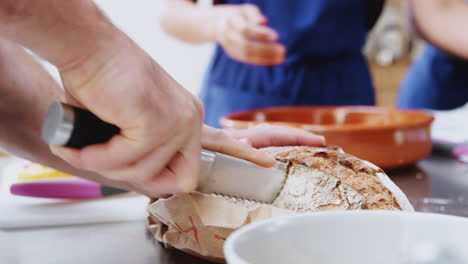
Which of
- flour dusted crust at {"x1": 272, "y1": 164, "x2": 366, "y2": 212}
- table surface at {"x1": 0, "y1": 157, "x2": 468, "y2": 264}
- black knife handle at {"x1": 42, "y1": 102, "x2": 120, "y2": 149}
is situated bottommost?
table surface at {"x1": 0, "y1": 157, "x2": 468, "y2": 264}

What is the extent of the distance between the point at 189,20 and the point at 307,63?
338 millimetres

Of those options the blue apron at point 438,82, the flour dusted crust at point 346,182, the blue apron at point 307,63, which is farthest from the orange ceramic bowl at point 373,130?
the blue apron at point 438,82

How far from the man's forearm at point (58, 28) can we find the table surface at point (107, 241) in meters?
0.23

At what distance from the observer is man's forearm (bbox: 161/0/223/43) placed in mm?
1307

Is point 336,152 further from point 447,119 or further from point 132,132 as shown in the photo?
point 447,119

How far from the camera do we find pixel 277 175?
0.52 m

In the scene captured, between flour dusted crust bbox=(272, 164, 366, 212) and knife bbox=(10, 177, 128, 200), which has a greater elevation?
flour dusted crust bbox=(272, 164, 366, 212)

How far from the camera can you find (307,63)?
4.43 ft

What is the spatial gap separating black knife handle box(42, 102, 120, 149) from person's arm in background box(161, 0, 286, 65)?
75 centimetres

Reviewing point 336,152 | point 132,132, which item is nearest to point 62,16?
point 132,132

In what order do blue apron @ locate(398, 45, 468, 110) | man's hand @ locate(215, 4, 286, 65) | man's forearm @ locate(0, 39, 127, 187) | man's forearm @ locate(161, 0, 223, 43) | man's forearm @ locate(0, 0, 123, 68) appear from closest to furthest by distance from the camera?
man's forearm @ locate(0, 0, 123, 68)
man's forearm @ locate(0, 39, 127, 187)
man's hand @ locate(215, 4, 286, 65)
man's forearm @ locate(161, 0, 223, 43)
blue apron @ locate(398, 45, 468, 110)

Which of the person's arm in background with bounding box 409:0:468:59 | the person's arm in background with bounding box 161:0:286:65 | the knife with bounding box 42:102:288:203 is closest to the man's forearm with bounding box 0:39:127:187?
the knife with bounding box 42:102:288:203

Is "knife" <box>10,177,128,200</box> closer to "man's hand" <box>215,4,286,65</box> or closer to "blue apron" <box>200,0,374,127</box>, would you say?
"man's hand" <box>215,4,286,65</box>

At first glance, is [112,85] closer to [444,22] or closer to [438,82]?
[444,22]
